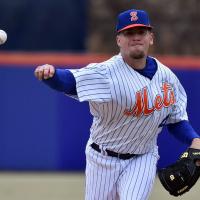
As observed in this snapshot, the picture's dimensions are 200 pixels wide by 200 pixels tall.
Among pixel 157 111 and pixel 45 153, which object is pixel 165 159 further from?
pixel 157 111

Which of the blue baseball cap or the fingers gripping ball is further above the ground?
the blue baseball cap

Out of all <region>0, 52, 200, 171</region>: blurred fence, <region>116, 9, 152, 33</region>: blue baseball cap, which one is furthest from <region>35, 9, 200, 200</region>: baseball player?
<region>0, 52, 200, 171</region>: blurred fence

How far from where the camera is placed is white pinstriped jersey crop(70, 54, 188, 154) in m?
5.36

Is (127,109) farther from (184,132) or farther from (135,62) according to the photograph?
(184,132)

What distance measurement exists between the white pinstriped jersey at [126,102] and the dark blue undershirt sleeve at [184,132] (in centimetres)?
5

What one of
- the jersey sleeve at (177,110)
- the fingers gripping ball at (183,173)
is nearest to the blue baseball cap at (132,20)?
the jersey sleeve at (177,110)

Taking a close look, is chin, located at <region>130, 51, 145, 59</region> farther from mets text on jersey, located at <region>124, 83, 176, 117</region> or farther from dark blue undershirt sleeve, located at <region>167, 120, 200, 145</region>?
dark blue undershirt sleeve, located at <region>167, 120, 200, 145</region>

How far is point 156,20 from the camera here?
46.5 ft

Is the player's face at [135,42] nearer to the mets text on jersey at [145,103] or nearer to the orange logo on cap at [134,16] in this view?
the orange logo on cap at [134,16]

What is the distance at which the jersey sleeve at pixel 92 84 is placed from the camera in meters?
5.32

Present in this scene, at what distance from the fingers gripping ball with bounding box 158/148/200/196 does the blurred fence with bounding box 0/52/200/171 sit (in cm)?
348

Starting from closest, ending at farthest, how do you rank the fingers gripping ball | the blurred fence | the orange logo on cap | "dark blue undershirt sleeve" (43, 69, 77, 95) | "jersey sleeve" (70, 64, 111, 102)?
"dark blue undershirt sleeve" (43, 69, 77, 95), "jersey sleeve" (70, 64, 111, 102), the orange logo on cap, the fingers gripping ball, the blurred fence

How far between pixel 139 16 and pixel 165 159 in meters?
3.88

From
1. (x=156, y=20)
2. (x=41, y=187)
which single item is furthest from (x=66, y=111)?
(x=156, y=20)
